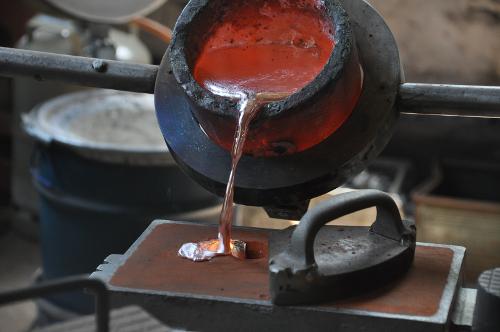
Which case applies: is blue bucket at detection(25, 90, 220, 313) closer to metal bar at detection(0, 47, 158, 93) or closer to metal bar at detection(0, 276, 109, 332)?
metal bar at detection(0, 47, 158, 93)

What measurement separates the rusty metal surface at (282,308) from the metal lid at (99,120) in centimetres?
174

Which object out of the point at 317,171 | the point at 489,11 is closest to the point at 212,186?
the point at 317,171

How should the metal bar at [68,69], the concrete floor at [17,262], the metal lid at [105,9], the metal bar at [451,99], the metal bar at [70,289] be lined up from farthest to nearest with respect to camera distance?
the concrete floor at [17,262]
the metal lid at [105,9]
the metal bar at [68,69]
the metal bar at [451,99]
the metal bar at [70,289]

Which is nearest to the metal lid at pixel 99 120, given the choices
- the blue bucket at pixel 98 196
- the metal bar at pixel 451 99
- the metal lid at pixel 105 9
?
the blue bucket at pixel 98 196

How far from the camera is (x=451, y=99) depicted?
1223 mm

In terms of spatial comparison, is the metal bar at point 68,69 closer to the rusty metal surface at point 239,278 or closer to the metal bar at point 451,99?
the rusty metal surface at point 239,278

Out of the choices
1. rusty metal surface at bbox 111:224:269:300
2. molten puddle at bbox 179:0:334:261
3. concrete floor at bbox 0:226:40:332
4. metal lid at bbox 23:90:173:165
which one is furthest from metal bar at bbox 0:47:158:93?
concrete floor at bbox 0:226:40:332

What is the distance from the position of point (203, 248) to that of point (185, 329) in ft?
0.57

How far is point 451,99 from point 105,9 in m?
1.77

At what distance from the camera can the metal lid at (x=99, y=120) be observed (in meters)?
2.95

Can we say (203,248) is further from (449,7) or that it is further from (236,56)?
(449,7)

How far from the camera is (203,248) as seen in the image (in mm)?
1289

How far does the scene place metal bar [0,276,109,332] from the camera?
0.74 meters

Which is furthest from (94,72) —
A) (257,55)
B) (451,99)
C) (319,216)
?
(451,99)
